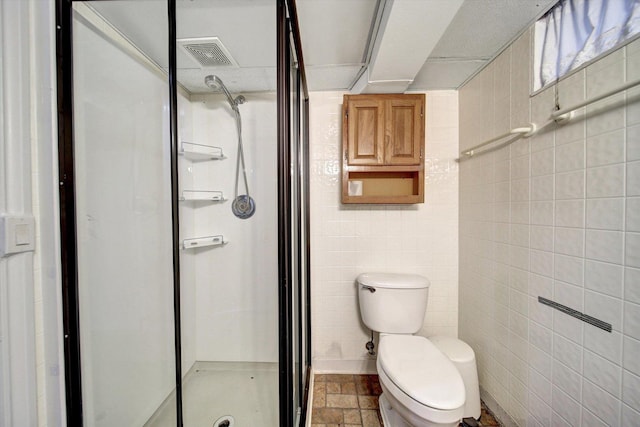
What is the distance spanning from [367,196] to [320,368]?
1330mm

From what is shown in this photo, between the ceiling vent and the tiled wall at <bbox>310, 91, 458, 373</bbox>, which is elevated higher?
the ceiling vent

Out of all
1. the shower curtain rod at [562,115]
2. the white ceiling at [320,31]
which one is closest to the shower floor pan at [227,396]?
the white ceiling at [320,31]

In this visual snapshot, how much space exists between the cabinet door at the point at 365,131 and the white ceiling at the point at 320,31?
221 mm

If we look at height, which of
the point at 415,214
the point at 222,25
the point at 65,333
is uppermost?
the point at 222,25

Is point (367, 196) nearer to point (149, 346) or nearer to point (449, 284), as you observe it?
point (449, 284)

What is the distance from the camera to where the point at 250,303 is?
1527mm

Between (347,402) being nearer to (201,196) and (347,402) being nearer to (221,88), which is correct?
(201,196)

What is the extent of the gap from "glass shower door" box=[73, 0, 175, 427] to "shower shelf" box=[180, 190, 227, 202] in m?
0.20

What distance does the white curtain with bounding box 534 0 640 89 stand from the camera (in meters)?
0.81

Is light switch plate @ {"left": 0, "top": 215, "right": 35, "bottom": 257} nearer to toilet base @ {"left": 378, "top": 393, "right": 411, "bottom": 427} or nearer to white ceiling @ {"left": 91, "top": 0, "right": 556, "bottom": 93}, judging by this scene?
white ceiling @ {"left": 91, "top": 0, "right": 556, "bottom": 93}

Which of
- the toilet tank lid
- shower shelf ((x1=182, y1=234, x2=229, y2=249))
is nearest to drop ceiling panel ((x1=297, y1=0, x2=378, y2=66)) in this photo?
shower shelf ((x1=182, y1=234, x2=229, y2=249))

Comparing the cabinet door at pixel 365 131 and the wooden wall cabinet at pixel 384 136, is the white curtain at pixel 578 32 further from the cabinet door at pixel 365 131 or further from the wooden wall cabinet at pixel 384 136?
the cabinet door at pixel 365 131

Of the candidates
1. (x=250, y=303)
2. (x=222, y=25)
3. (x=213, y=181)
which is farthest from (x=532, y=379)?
(x=222, y=25)

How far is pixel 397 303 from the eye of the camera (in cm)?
152
